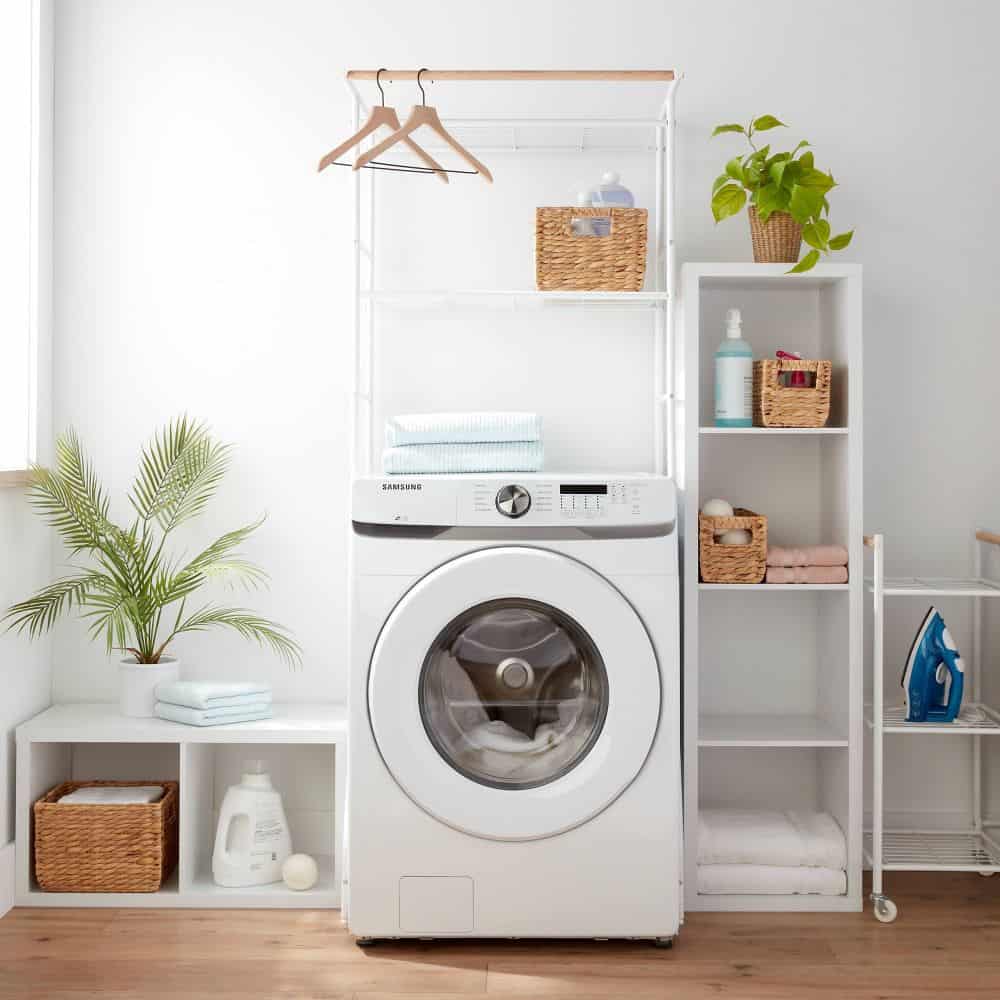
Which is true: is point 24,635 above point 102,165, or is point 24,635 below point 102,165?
below

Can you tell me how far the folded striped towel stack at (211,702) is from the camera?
93.1 inches

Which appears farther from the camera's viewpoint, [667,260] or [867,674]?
[867,674]

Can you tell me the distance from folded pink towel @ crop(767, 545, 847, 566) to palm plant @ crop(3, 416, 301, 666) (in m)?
1.13

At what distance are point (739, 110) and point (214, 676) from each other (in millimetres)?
1856

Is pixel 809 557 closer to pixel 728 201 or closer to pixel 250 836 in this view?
pixel 728 201

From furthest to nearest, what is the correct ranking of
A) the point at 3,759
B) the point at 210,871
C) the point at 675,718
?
the point at 210,871, the point at 3,759, the point at 675,718

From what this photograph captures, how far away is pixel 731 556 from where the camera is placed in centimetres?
233

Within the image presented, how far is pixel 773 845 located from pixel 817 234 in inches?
51.8

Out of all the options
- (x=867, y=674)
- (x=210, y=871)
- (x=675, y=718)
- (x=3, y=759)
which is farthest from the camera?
(x=867, y=674)

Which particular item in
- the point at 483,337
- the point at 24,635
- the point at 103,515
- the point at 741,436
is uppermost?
the point at 483,337

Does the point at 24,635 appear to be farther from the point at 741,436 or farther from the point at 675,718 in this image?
the point at 741,436

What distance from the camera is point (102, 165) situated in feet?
8.66

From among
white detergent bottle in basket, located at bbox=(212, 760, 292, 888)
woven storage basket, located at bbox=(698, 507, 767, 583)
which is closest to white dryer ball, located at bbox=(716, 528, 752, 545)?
woven storage basket, located at bbox=(698, 507, 767, 583)

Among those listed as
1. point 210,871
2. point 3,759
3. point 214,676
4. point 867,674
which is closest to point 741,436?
point 867,674
